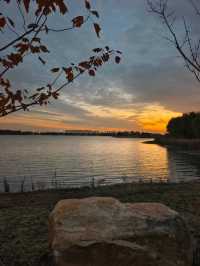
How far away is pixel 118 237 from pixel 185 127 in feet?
521

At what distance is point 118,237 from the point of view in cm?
607

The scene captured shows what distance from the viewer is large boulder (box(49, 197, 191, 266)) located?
19.6 ft

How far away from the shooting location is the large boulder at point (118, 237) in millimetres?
5961

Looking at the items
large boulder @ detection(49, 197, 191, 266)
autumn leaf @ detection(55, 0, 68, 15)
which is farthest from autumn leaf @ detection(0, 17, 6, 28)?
large boulder @ detection(49, 197, 191, 266)

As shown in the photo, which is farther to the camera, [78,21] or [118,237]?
[118,237]

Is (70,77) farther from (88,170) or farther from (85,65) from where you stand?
(88,170)

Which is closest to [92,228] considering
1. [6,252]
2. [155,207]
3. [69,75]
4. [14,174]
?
[155,207]

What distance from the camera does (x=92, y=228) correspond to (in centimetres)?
625

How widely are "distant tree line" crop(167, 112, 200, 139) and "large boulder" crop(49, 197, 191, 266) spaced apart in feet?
449

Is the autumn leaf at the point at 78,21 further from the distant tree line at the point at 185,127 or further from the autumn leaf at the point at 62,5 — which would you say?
the distant tree line at the point at 185,127

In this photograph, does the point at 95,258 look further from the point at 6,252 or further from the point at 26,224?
the point at 26,224

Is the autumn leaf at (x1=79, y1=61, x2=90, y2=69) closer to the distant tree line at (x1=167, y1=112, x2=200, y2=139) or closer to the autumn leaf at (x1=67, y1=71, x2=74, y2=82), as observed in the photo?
the autumn leaf at (x1=67, y1=71, x2=74, y2=82)

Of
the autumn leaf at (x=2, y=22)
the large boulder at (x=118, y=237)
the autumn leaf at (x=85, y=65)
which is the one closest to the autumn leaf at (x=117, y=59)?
the autumn leaf at (x=85, y=65)

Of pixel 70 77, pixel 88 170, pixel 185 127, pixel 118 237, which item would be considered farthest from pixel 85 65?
pixel 185 127
